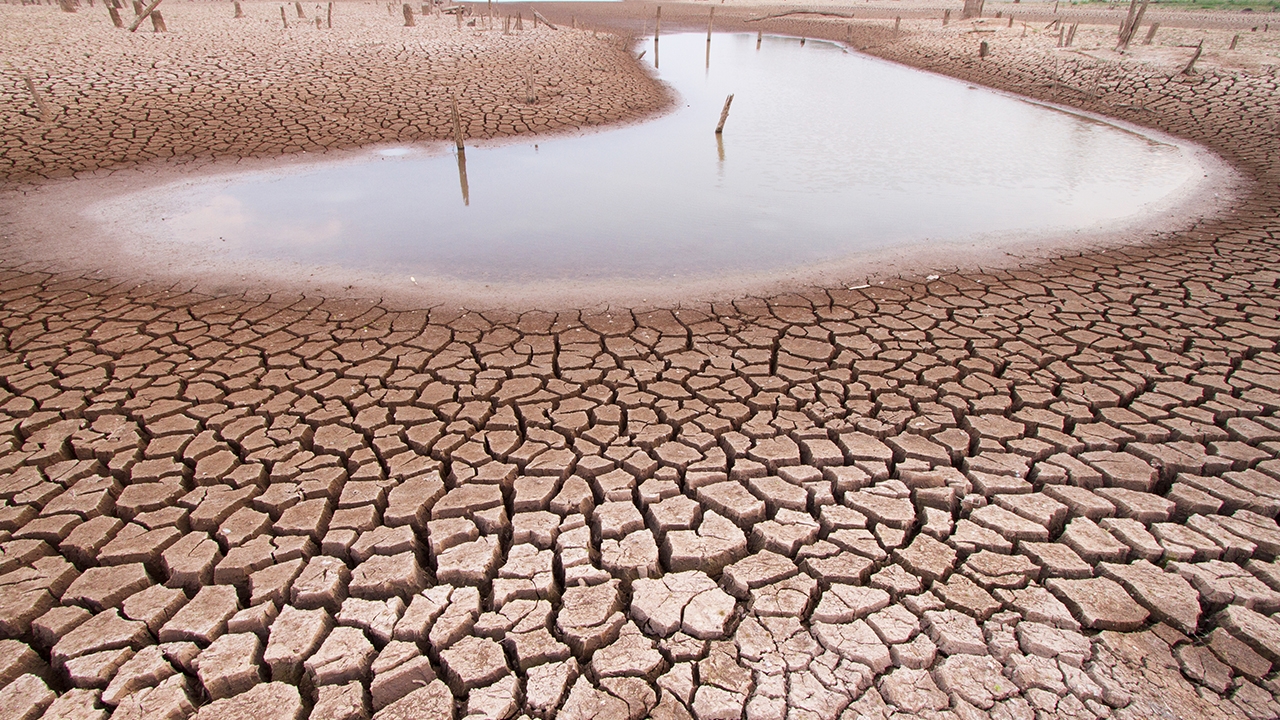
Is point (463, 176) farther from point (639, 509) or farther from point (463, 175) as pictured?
point (639, 509)

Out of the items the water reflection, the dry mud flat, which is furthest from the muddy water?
the dry mud flat

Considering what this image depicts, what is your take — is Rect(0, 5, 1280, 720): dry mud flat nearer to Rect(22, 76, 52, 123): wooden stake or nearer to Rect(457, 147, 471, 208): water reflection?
Rect(457, 147, 471, 208): water reflection

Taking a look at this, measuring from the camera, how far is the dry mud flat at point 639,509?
2.14 meters

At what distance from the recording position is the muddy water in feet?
19.5

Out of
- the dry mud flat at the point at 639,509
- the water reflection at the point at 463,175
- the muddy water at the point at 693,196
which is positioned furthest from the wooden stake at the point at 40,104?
the dry mud flat at the point at 639,509

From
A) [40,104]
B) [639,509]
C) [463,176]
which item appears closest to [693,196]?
[463,176]

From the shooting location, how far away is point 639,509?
2881 mm

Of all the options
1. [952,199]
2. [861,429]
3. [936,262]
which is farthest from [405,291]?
[952,199]

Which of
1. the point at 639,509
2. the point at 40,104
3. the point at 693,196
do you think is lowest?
the point at 639,509

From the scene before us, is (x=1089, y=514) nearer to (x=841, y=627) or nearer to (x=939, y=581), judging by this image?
(x=939, y=581)

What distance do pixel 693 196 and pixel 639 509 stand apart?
17.4 ft

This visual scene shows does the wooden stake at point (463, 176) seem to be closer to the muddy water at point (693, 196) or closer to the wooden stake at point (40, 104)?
the muddy water at point (693, 196)

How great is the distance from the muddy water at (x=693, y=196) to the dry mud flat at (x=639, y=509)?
134 cm

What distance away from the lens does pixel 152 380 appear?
374 centimetres
